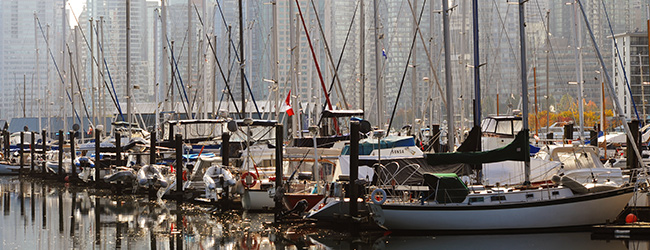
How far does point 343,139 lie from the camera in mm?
38625

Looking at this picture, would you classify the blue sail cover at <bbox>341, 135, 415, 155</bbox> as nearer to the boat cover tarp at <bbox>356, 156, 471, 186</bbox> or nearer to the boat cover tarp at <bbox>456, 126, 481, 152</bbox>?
the boat cover tarp at <bbox>356, 156, 471, 186</bbox>

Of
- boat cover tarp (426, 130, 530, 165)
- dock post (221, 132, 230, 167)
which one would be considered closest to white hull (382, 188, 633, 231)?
boat cover tarp (426, 130, 530, 165)

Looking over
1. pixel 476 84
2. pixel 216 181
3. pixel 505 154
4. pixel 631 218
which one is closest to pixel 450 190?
pixel 505 154

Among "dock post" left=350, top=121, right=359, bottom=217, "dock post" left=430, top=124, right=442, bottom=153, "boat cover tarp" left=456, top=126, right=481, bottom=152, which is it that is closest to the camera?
"dock post" left=350, top=121, right=359, bottom=217

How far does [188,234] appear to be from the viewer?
26.1 metres

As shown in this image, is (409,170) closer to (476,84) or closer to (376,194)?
(376,194)

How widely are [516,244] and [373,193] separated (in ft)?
13.8

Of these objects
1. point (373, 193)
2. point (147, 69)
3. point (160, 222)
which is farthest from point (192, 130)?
point (147, 69)

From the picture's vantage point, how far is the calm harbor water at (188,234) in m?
23.1

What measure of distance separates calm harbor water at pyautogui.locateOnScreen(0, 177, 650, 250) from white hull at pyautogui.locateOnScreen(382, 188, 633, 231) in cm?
41

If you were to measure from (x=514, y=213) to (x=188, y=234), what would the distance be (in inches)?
375

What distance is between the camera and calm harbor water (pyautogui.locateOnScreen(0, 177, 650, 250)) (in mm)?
23141

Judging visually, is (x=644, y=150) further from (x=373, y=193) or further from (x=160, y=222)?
(x=160, y=222)

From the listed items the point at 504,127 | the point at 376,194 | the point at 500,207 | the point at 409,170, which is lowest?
the point at 500,207
